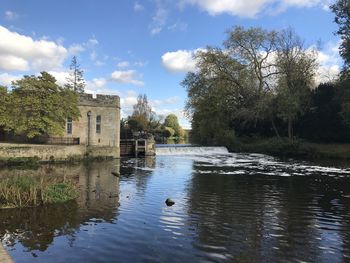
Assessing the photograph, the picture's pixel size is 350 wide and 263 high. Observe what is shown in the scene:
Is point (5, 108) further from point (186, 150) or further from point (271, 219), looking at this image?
point (271, 219)

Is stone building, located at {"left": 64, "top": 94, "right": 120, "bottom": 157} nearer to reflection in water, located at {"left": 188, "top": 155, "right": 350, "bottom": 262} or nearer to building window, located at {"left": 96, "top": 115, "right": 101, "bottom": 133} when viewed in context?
building window, located at {"left": 96, "top": 115, "right": 101, "bottom": 133}

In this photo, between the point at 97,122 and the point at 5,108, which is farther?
the point at 97,122

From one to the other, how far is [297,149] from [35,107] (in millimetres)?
26874

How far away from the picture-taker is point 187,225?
1111cm

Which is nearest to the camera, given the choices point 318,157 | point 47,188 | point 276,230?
point 276,230

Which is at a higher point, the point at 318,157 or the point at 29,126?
the point at 29,126

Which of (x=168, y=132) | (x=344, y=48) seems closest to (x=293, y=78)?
(x=344, y=48)

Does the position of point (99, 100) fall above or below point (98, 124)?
above

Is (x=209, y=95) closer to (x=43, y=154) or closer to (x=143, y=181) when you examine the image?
(x=43, y=154)

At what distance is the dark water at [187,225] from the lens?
8.61 meters

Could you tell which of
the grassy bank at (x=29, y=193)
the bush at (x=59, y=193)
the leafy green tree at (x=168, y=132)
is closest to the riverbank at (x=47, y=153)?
the bush at (x=59, y=193)

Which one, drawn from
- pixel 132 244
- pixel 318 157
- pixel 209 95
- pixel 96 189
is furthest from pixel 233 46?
pixel 132 244

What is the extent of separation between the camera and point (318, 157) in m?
39.3

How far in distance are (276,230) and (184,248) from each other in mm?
3054
